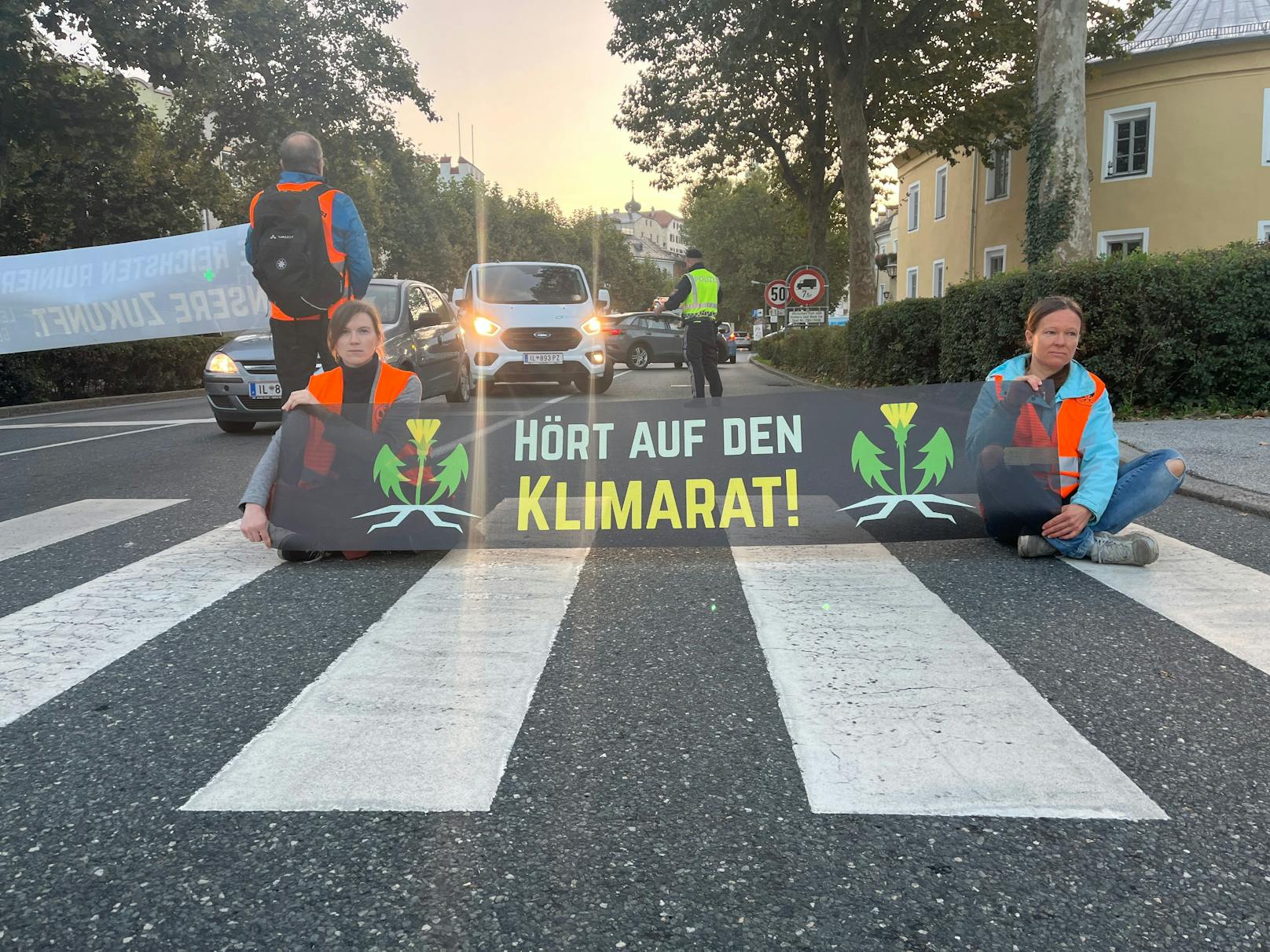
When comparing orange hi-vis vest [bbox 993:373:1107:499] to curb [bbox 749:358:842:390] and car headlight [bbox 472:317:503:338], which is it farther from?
car headlight [bbox 472:317:503:338]

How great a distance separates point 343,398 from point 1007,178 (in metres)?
33.1

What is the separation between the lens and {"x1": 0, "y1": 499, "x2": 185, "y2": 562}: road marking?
18.8 feet

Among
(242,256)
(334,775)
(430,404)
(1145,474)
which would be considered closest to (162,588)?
(430,404)

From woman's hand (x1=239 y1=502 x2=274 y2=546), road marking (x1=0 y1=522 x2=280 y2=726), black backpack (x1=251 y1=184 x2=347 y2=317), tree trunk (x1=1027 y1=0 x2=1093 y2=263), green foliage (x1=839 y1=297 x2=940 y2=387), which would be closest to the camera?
road marking (x1=0 y1=522 x2=280 y2=726)

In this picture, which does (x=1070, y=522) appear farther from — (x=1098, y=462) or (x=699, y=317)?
(x=699, y=317)

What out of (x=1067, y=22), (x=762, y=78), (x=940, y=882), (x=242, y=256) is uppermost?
(x=762, y=78)

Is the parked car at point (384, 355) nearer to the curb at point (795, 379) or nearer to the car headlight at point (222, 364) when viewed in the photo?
the car headlight at point (222, 364)

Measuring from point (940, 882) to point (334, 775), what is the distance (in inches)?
58.1

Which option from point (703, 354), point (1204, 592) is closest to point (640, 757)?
point (1204, 592)

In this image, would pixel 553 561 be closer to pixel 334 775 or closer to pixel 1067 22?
pixel 334 775

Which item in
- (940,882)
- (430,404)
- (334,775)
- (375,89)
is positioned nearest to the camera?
(940,882)

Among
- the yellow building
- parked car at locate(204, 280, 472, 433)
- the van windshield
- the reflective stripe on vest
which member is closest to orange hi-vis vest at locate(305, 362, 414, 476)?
parked car at locate(204, 280, 472, 433)

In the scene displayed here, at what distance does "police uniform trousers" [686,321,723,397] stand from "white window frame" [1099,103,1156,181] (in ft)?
72.5

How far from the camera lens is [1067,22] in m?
16.0
